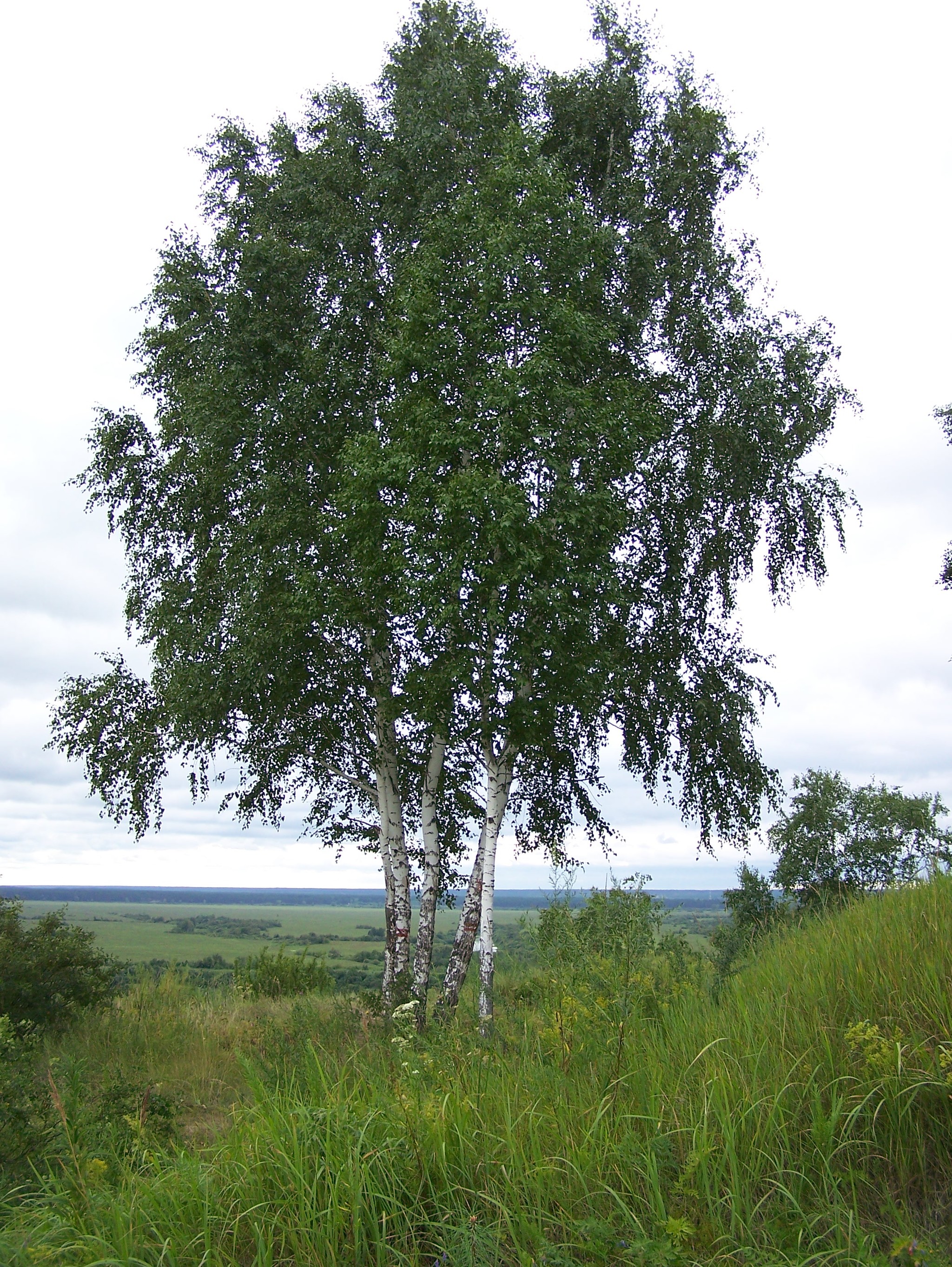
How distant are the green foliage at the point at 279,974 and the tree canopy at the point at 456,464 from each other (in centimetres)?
292

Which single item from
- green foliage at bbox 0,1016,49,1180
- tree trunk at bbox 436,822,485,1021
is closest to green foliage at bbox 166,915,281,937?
tree trunk at bbox 436,822,485,1021

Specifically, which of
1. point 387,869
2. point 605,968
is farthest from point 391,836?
point 605,968

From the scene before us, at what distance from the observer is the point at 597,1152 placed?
417cm

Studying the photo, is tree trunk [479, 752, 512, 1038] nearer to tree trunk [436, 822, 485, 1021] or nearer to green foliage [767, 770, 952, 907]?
tree trunk [436, 822, 485, 1021]

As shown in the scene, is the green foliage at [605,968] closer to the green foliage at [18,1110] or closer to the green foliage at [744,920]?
the green foliage at [744,920]

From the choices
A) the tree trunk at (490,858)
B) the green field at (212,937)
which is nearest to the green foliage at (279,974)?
the green field at (212,937)

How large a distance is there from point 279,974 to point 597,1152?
589 inches

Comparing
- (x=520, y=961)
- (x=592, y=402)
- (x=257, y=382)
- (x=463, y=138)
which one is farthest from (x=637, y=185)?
(x=520, y=961)

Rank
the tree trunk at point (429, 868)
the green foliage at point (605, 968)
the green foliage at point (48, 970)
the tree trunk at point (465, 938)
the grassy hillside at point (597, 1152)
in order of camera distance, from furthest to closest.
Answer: the tree trunk at point (429, 868) → the tree trunk at point (465, 938) → the green foliage at point (48, 970) → the green foliage at point (605, 968) → the grassy hillside at point (597, 1152)

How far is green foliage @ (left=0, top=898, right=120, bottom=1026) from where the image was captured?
12.2m

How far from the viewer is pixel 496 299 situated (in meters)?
13.8

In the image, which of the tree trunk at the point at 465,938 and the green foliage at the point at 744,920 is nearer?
the green foliage at the point at 744,920

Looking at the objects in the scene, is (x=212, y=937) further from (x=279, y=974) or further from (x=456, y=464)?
(x=456, y=464)

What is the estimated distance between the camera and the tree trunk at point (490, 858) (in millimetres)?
12164
